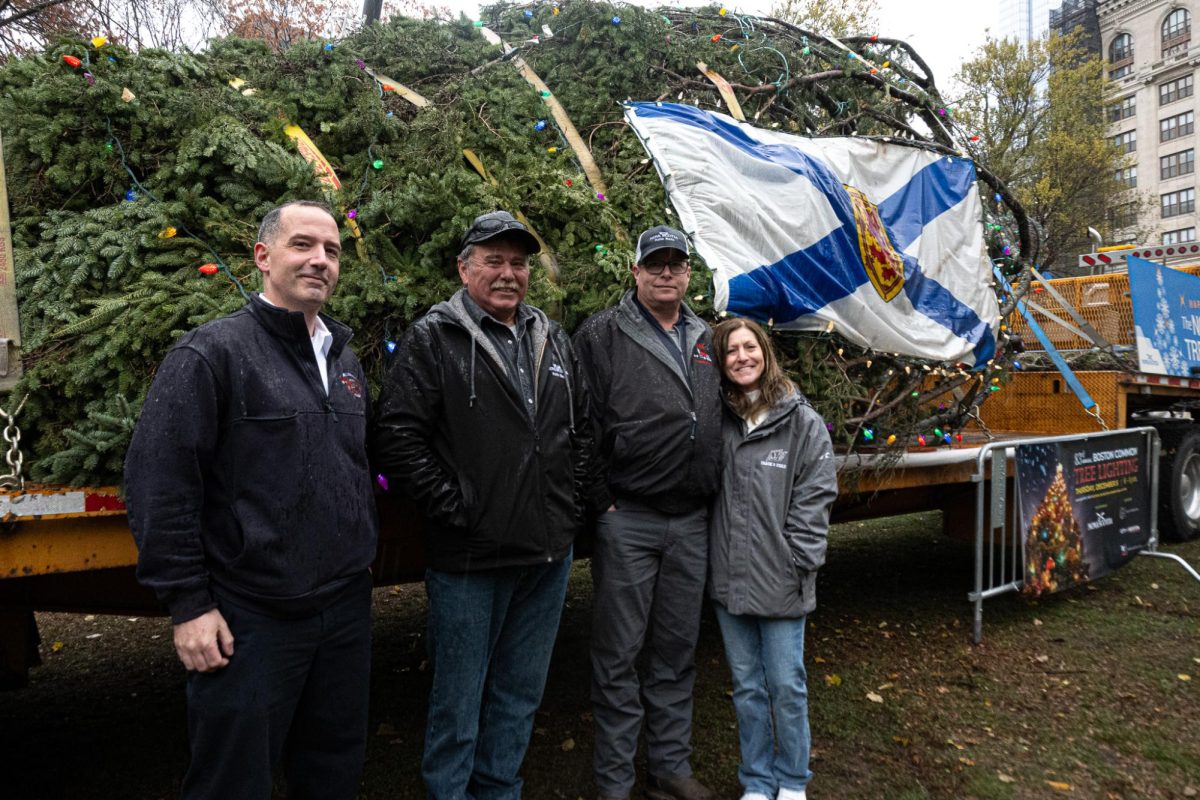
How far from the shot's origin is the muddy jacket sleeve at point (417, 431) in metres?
2.48

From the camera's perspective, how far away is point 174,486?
76.2 inches

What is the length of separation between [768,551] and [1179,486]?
663 cm

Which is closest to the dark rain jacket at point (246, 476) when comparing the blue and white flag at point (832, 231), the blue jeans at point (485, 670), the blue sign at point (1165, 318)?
the blue jeans at point (485, 670)

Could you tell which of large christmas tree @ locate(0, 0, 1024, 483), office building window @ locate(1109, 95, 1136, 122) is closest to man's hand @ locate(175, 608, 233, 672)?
large christmas tree @ locate(0, 0, 1024, 483)

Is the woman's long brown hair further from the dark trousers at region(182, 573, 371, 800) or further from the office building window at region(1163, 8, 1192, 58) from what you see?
the office building window at region(1163, 8, 1192, 58)

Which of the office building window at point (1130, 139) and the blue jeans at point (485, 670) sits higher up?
the office building window at point (1130, 139)

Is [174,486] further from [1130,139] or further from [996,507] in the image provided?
[1130,139]

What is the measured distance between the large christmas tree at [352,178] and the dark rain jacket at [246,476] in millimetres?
608

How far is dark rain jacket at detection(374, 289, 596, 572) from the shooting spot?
2.50m

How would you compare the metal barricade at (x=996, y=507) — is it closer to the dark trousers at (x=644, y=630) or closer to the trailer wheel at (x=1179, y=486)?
the trailer wheel at (x=1179, y=486)

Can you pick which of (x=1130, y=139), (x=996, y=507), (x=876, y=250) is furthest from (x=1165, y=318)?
(x=1130, y=139)

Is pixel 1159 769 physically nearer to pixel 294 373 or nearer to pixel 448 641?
pixel 448 641

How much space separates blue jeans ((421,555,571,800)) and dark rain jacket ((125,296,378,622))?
442mm

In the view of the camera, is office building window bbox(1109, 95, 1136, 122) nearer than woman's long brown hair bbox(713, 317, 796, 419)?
No
